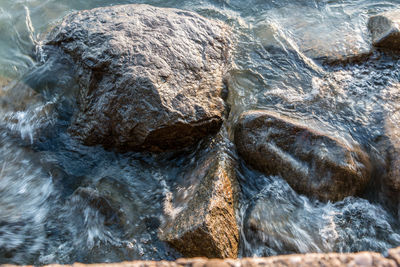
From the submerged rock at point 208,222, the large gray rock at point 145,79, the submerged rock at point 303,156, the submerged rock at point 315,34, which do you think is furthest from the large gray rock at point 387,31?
the submerged rock at point 208,222

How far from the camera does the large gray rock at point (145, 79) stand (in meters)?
3.25

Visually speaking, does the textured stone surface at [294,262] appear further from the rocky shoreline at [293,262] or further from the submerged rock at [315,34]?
the submerged rock at [315,34]

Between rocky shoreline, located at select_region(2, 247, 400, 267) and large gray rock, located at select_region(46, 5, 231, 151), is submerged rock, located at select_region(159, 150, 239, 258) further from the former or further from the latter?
rocky shoreline, located at select_region(2, 247, 400, 267)

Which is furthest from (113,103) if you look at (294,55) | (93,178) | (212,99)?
(294,55)

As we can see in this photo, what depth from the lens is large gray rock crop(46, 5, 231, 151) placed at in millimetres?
3252

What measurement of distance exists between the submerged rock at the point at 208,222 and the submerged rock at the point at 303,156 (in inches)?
17.2

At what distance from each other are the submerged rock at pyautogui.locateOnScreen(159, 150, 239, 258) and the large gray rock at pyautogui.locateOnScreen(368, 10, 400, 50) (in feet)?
9.61

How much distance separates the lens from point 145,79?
327 cm

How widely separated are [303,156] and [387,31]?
2.47 metres

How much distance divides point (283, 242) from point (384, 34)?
318 centimetres

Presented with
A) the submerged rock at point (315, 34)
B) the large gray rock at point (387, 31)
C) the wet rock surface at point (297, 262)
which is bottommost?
the submerged rock at point (315, 34)

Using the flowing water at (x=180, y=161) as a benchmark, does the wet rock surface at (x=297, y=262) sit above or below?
above

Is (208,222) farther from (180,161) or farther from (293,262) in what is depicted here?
(293,262)

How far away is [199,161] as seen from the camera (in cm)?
324
